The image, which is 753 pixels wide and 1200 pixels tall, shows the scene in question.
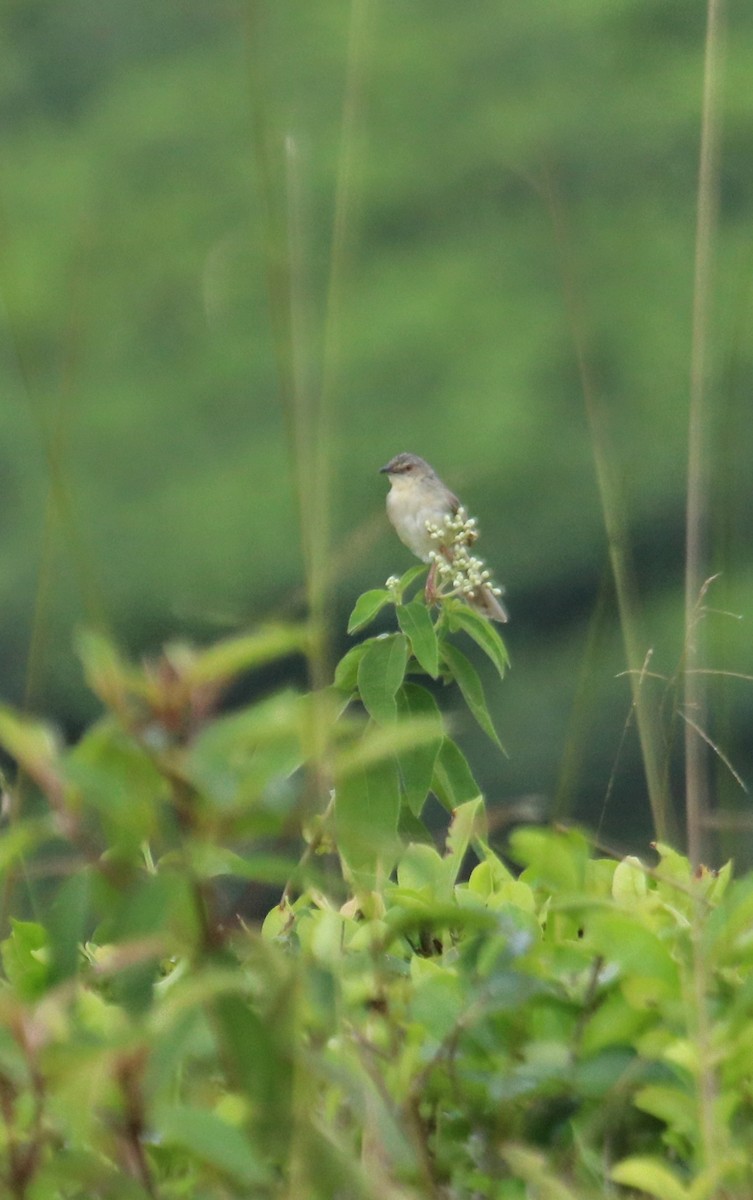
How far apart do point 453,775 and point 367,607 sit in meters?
0.20

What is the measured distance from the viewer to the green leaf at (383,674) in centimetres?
166

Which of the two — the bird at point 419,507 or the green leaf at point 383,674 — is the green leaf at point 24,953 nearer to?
the green leaf at point 383,674

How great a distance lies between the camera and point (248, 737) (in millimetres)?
776

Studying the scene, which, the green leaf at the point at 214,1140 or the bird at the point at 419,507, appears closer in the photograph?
the green leaf at the point at 214,1140

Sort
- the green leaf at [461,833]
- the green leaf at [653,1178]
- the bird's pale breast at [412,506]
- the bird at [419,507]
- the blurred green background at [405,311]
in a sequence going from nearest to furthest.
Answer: the green leaf at [653,1178]
the green leaf at [461,833]
the bird at [419,507]
the bird's pale breast at [412,506]
the blurred green background at [405,311]

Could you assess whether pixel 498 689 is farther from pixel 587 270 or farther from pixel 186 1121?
pixel 186 1121

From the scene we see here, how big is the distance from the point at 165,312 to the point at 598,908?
11234mm

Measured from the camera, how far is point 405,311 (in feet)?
36.9

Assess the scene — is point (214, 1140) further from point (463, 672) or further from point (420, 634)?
point (463, 672)

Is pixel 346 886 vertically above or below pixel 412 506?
above

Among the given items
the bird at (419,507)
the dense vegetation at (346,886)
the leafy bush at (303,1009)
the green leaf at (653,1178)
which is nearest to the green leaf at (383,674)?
the dense vegetation at (346,886)

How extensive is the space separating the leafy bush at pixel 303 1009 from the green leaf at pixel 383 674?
0.41 metres

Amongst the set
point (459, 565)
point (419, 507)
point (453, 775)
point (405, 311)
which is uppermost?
point (459, 565)

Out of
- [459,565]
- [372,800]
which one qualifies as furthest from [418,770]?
[459,565]
